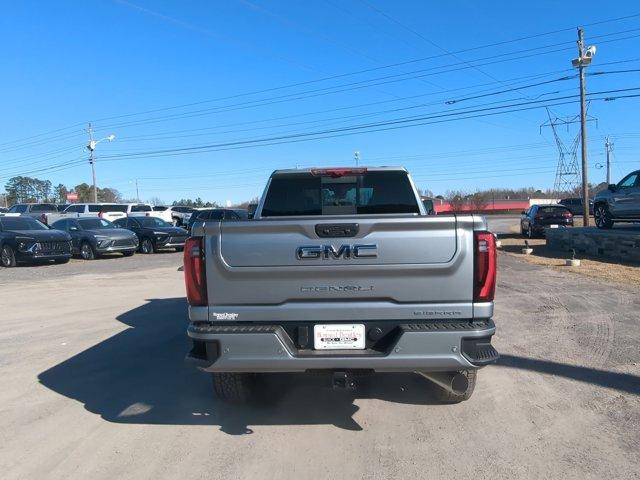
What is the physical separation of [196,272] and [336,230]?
1.05 m

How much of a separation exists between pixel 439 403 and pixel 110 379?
329 centimetres

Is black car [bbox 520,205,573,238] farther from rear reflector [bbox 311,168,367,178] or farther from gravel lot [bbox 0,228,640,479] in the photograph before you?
rear reflector [bbox 311,168,367,178]

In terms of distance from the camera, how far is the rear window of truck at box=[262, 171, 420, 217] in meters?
5.80

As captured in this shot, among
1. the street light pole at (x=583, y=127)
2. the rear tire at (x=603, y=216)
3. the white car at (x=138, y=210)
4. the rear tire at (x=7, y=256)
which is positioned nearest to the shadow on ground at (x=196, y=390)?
the rear tire at (x=7, y=256)

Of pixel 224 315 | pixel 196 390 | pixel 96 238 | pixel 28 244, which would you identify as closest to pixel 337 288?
pixel 224 315

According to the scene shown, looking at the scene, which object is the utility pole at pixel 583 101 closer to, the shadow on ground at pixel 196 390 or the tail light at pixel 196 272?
the shadow on ground at pixel 196 390

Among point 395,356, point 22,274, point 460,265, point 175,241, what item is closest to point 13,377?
point 395,356

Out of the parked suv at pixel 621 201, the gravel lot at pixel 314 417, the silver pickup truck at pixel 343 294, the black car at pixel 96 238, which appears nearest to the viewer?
the gravel lot at pixel 314 417

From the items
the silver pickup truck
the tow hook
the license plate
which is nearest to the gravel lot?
the tow hook

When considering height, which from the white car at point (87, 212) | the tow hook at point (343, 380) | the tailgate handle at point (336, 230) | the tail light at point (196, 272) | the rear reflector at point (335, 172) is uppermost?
the rear reflector at point (335, 172)

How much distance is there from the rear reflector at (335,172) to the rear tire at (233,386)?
2115mm

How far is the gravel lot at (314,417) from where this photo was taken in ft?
12.0

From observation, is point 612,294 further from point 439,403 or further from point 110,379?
point 110,379

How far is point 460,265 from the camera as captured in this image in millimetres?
3748
